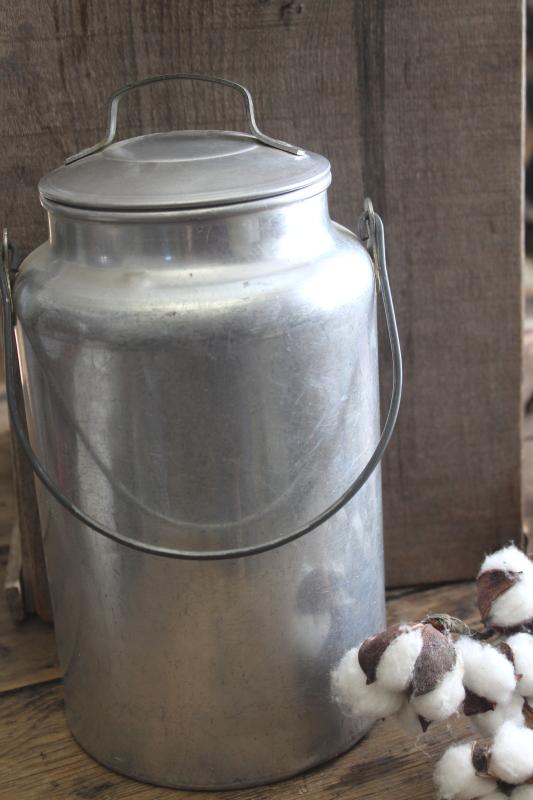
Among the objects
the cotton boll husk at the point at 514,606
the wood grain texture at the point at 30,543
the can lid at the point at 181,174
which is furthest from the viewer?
the wood grain texture at the point at 30,543

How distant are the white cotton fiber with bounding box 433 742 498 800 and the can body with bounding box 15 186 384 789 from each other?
12cm

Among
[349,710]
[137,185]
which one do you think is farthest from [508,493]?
[137,185]

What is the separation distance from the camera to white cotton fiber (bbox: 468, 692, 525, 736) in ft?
2.63

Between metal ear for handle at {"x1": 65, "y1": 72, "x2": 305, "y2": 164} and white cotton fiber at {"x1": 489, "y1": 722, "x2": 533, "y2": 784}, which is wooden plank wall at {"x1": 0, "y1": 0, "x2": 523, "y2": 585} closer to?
metal ear for handle at {"x1": 65, "y1": 72, "x2": 305, "y2": 164}

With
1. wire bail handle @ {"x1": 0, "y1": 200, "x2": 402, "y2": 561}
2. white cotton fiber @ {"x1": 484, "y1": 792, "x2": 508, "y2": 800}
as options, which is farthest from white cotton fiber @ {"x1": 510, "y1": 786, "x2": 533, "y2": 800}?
wire bail handle @ {"x1": 0, "y1": 200, "x2": 402, "y2": 561}

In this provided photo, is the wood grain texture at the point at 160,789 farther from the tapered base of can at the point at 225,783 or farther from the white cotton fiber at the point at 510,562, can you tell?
the white cotton fiber at the point at 510,562

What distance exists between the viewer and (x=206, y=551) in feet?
2.56

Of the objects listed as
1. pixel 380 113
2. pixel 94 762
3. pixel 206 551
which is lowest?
pixel 94 762

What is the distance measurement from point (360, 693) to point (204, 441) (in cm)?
23

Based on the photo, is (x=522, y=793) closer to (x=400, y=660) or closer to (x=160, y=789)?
(x=400, y=660)

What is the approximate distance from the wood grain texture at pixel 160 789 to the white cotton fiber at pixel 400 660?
0.12 meters

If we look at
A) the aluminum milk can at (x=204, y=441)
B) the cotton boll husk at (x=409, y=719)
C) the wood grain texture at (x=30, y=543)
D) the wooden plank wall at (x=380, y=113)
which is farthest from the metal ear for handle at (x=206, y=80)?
the cotton boll husk at (x=409, y=719)

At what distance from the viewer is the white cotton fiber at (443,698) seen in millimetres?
766

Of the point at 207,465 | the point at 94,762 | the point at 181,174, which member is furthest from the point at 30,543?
the point at 181,174
